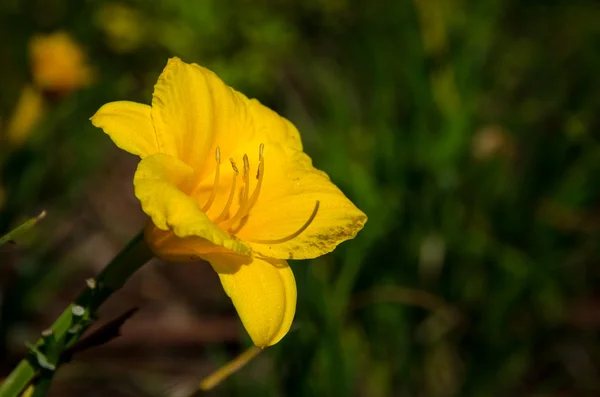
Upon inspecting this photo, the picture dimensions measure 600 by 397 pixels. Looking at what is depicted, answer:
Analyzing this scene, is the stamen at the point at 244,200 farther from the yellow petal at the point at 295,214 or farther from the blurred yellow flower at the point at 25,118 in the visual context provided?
the blurred yellow flower at the point at 25,118

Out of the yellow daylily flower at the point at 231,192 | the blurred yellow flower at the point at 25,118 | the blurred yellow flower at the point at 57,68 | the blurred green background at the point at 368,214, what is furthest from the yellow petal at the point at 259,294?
the blurred yellow flower at the point at 57,68

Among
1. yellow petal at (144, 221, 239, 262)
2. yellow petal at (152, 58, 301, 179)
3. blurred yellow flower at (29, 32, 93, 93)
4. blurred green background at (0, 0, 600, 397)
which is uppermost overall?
yellow petal at (152, 58, 301, 179)

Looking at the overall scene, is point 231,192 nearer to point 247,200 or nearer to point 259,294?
point 247,200

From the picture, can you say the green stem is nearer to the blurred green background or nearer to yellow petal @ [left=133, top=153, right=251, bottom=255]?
yellow petal @ [left=133, top=153, right=251, bottom=255]

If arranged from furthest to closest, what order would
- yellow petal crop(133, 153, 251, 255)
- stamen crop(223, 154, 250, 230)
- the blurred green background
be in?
the blurred green background < stamen crop(223, 154, 250, 230) < yellow petal crop(133, 153, 251, 255)

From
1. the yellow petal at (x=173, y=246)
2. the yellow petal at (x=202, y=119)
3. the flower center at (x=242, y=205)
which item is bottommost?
the yellow petal at (x=173, y=246)

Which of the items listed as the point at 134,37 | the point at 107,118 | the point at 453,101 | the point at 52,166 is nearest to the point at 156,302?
the point at 52,166

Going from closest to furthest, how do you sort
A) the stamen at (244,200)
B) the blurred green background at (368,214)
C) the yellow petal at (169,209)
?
the yellow petal at (169,209)
the stamen at (244,200)
the blurred green background at (368,214)

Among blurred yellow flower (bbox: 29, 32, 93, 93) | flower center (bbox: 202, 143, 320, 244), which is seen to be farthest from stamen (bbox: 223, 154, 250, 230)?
blurred yellow flower (bbox: 29, 32, 93, 93)
